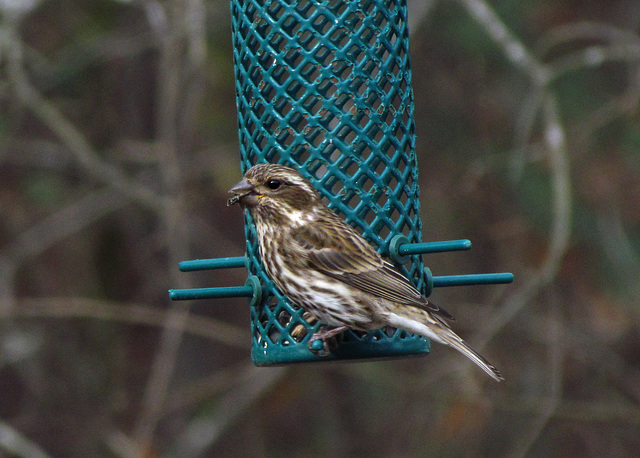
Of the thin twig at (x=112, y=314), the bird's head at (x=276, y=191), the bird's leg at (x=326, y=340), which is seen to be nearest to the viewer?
the bird's leg at (x=326, y=340)

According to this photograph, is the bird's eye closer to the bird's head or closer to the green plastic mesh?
the bird's head

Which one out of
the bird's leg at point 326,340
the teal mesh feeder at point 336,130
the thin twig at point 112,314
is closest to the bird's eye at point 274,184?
the teal mesh feeder at point 336,130

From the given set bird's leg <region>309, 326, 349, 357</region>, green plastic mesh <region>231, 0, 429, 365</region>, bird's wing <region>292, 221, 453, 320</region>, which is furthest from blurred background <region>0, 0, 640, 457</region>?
bird's leg <region>309, 326, 349, 357</region>

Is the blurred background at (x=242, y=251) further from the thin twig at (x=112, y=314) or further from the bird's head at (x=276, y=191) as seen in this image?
the bird's head at (x=276, y=191)

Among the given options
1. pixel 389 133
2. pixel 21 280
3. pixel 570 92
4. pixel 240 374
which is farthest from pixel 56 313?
pixel 570 92

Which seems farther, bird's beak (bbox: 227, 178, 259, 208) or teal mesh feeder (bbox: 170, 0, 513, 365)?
teal mesh feeder (bbox: 170, 0, 513, 365)

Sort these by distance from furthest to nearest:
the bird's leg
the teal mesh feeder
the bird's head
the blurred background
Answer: the blurred background
the teal mesh feeder
the bird's head
the bird's leg
